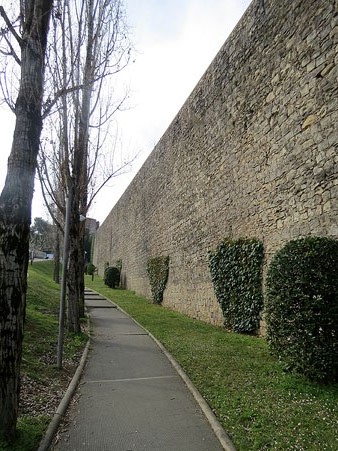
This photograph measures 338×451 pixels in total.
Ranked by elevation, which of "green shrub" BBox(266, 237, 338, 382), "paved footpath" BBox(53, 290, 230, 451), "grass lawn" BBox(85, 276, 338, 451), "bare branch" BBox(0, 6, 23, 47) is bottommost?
"paved footpath" BBox(53, 290, 230, 451)

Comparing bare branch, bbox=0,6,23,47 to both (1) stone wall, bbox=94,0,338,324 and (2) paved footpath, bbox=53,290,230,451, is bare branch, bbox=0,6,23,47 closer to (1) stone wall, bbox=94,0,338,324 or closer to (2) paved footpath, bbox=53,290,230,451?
(2) paved footpath, bbox=53,290,230,451

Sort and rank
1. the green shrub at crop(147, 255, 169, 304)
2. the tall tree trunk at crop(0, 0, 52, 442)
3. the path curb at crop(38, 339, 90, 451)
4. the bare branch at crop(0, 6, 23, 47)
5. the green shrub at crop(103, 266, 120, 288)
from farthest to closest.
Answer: the green shrub at crop(103, 266, 120, 288), the green shrub at crop(147, 255, 169, 304), the bare branch at crop(0, 6, 23, 47), the path curb at crop(38, 339, 90, 451), the tall tree trunk at crop(0, 0, 52, 442)

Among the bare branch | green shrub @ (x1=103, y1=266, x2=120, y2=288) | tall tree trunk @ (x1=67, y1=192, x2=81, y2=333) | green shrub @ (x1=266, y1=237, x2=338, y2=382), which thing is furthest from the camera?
green shrub @ (x1=103, y1=266, x2=120, y2=288)

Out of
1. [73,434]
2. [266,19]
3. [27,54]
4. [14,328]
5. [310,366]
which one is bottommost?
[73,434]

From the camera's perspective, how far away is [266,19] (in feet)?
23.8

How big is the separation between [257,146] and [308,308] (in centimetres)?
429

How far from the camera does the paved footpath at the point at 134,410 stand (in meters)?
3.10

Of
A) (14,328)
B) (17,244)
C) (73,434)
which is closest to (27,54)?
(17,244)

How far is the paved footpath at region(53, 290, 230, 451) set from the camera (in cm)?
310

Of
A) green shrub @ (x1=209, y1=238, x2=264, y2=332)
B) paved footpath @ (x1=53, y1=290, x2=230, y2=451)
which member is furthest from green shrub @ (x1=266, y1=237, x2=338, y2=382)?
green shrub @ (x1=209, y1=238, x2=264, y2=332)

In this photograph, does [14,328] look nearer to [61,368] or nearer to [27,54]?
[27,54]

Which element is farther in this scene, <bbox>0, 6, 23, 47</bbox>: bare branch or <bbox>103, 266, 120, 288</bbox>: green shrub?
<bbox>103, 266, 120, 288</bbox>: green shrub

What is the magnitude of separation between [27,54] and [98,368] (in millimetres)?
4250

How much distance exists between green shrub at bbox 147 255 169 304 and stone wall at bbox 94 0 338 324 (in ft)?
1.78
